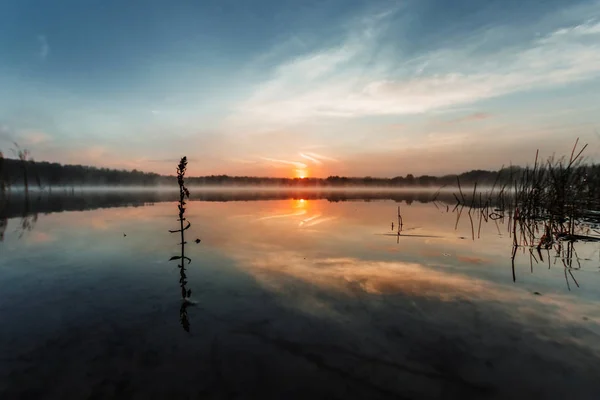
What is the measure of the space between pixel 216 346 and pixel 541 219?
93.7 ft

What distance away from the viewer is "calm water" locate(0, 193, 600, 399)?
4.26 m

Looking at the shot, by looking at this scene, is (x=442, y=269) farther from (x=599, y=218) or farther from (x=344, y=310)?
(x=599, y=218)

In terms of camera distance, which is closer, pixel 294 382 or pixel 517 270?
pixel 294 382

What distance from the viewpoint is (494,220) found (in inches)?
992

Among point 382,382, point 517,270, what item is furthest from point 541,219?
point 382,382

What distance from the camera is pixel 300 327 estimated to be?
5996 mm

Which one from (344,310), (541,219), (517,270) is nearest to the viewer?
(344,310)

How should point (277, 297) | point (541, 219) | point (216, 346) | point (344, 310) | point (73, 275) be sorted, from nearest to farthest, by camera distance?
point (216, 346), point (344, 310), point (277, 297), point (73, 275), point (541, 219)

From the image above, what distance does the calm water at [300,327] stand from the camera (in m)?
4.26

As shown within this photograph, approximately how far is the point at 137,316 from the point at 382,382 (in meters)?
5.24

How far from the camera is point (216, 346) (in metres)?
5.21

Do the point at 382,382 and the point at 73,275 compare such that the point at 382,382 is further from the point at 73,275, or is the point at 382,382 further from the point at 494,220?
the point at 494,220

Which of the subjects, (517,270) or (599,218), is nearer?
(517,270)

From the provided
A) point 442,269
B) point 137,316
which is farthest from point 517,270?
point 137,316
